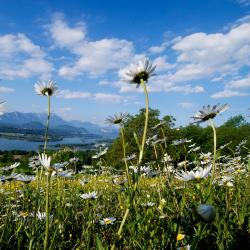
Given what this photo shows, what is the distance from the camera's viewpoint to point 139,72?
2004 mm

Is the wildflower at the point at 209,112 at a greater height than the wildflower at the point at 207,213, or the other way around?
the wildflower at the point at 209,112

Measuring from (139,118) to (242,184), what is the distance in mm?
25970

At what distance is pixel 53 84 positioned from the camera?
287 centimetres

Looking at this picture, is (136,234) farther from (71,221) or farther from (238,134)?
(238,134)

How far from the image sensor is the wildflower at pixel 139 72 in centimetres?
200

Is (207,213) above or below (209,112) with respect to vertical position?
below

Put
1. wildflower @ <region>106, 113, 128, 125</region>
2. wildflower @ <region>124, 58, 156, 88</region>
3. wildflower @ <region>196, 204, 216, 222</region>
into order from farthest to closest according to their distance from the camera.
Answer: wildflower @ <region>106, 113, 128, 125</region> < wildflower @ <region>124, 58, 156, 88</region> < wildflower @ <region>196, 204, 216, 222</region>

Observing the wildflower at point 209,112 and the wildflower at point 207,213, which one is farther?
the wildflower at point 209,112

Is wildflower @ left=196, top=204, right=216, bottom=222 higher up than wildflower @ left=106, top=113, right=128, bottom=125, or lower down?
lower down

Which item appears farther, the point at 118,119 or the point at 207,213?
the point at 118,119

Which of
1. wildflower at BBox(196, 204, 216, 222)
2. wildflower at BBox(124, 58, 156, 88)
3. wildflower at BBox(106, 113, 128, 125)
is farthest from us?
wildflower at BBox(106, 113, 128, 125)

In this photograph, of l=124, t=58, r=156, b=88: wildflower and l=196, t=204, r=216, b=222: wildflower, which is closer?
l=196, t=204, r=216, b=222: wildflower

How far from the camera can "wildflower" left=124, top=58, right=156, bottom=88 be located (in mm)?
2002

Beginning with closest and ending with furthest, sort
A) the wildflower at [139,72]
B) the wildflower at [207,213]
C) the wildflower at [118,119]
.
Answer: the wildflower at [207,213] → the wildflower at [139,72] → the wildflower at [118,119]
